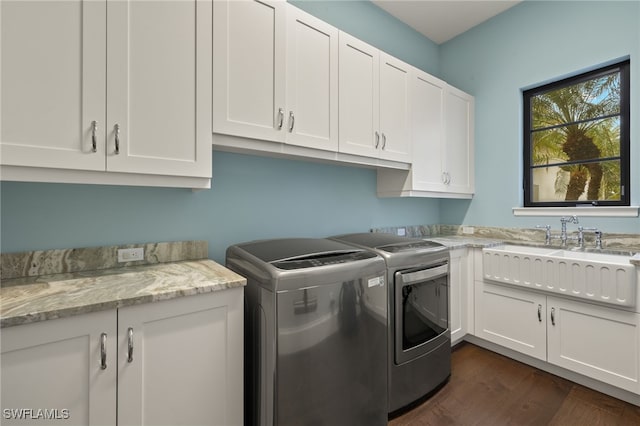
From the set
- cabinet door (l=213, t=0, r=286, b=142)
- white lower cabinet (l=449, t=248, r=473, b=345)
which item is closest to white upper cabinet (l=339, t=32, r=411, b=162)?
cabinet door (l=213, t=0, r=286, b=142)

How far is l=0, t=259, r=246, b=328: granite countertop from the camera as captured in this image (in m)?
0.92

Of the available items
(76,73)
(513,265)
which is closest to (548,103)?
(513,265)

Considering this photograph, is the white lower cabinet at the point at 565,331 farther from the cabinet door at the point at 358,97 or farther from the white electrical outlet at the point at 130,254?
the white electrical outlet at the point at 130,254

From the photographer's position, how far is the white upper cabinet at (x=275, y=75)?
1.50 meters

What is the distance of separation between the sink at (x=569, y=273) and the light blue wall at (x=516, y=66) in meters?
0.63

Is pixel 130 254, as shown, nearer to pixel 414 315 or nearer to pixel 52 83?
pixel 52 83

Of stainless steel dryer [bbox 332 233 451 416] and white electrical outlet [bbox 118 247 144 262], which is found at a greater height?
white electrical outlet [bbox 118 247 144 262]

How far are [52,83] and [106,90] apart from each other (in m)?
0.16

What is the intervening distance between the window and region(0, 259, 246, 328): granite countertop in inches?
114

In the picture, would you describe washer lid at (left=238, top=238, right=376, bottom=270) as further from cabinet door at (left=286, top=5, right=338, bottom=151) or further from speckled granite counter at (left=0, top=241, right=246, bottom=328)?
cabinet door at (left=286, top=5, right=338, bottom=151)

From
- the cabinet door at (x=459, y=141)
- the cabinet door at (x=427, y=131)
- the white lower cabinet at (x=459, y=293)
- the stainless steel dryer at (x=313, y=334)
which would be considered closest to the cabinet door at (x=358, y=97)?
the cabinet door at (x=427, y=131)

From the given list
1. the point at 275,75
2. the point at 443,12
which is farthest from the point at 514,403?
the point at 443,12

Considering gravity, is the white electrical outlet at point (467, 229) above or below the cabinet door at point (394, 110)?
below

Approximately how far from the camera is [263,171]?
6.57ft
